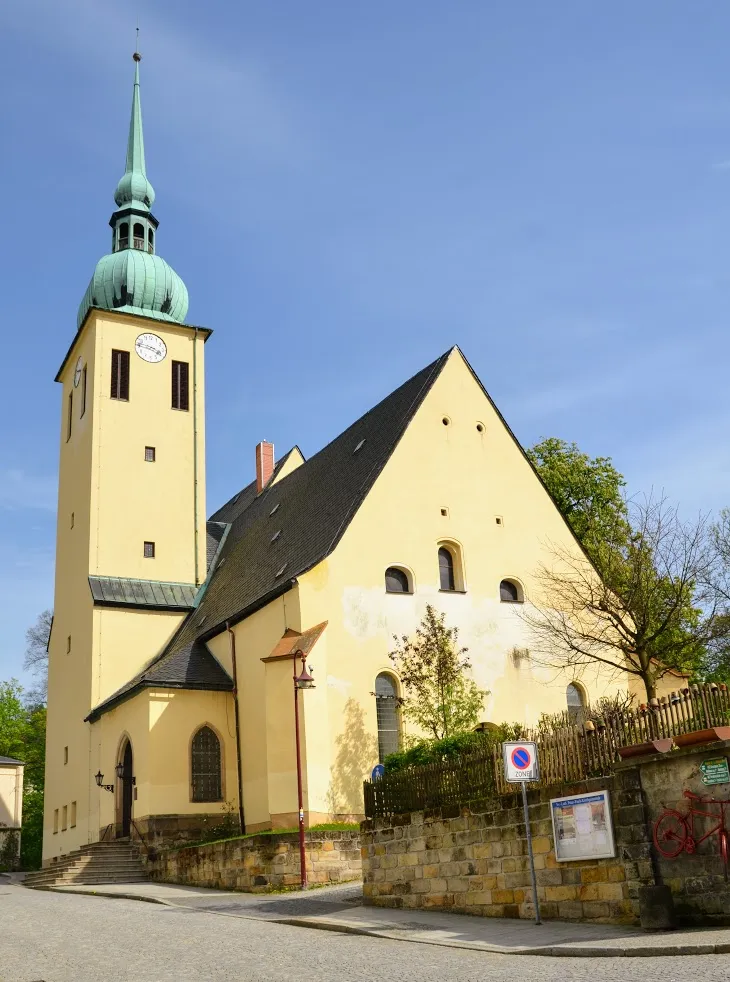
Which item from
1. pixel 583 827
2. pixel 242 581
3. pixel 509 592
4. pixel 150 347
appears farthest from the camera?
pixel 150 347

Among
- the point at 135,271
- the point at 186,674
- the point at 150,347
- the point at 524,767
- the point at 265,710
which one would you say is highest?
the point at 135,271

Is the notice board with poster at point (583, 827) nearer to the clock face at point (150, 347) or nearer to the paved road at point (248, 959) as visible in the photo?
the paved road at point (248, 959)

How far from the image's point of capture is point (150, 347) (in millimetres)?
38656

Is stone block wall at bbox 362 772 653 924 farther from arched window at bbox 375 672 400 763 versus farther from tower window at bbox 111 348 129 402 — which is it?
tower window at bbox 111 348 129 402

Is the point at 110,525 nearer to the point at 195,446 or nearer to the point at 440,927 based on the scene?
the point at 195,446

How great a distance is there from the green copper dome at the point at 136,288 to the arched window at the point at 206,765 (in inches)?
656

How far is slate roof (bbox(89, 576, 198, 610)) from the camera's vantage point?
34.1m

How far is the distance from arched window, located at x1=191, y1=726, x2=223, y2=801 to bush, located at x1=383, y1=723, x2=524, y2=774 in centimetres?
1026

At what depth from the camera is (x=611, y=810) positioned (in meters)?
13.0

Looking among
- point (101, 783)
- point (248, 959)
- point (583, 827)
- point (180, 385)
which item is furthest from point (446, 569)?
point (248, 959)

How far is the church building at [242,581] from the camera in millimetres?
25328

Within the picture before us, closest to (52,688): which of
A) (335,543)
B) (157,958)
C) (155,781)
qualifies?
(155,781)

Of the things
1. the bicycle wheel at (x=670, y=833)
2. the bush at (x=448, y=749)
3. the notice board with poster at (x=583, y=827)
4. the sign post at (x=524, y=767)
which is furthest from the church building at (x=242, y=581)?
the bicycle wheel at (x=670, y=833)

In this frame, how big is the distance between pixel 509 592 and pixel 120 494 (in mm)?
14890
